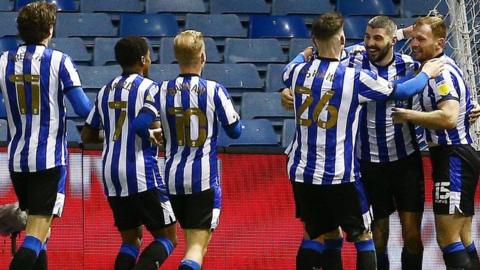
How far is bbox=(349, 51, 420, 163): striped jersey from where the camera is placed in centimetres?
839

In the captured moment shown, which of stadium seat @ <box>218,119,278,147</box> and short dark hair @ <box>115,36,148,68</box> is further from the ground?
short dark hair @ <box>115,36,148,68</box>

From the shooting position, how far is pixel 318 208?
304 inches

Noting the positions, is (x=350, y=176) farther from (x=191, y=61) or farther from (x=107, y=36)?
(x=107, y=36)

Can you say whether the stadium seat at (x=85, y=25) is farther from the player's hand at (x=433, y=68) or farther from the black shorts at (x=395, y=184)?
the player's hand at (x=433, y=68)

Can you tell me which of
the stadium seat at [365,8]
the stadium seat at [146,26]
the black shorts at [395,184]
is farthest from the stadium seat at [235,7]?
the black shorts at [395,184]

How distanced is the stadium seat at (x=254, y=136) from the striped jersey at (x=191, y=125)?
335 cm

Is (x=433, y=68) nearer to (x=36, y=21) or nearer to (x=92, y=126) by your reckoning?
(x=92, y=126)

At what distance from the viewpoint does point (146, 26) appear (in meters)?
12.6

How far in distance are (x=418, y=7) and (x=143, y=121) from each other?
6.23 metres

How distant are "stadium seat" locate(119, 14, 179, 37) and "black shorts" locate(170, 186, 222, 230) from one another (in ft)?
16.3

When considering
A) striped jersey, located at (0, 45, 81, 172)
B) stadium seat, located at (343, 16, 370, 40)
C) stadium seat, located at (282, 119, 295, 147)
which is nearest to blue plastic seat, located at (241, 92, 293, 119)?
stadium seat, located at (282, 119, 295, 147)

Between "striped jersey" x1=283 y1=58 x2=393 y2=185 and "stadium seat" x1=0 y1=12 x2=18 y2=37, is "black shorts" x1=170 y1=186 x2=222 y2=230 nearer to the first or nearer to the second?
"striped jersey" x1=283 y1=58 x2=393 y2=185

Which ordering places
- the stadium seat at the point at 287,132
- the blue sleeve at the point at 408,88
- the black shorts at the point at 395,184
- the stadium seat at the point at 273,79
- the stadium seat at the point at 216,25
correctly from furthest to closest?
1. the stadium seat at the point at 216,25
2. the stadium seat at the point at 273,79
3. the stadium seat at the point at 287,132
4. the black shorts at the point at 395,184
5. the blue sleeve at the point at 408,88

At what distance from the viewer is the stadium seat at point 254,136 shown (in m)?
11.2
